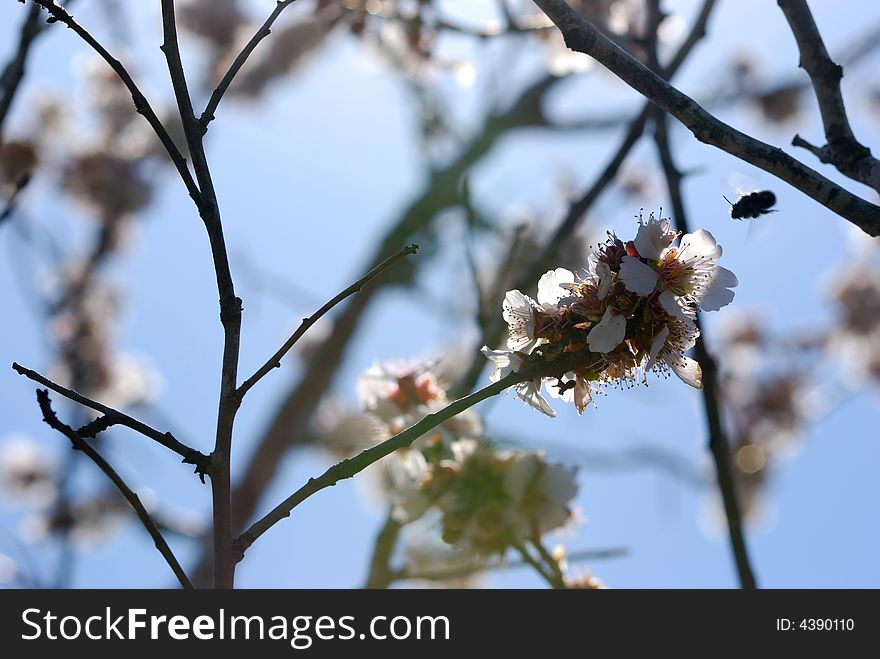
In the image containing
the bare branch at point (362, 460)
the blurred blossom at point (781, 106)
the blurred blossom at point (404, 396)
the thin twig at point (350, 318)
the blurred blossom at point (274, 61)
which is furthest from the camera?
the blurred blossom at point (274, 61)

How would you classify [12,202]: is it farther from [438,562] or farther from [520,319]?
[438,562]

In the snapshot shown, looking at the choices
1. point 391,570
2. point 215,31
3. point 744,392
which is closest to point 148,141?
point 215,31

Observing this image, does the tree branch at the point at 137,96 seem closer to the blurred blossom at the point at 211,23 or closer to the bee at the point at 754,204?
the bee at the point at 754,204

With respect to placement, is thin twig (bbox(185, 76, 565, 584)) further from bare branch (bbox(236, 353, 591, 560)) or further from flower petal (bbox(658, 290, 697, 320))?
bare branch (bbox(236, 353, 591, 560))

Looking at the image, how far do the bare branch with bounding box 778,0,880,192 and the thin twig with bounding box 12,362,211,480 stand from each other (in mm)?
1020

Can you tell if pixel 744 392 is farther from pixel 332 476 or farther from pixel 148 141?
pixel 332 476

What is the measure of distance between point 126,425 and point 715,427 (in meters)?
1.46

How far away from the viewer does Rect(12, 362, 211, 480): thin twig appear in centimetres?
106

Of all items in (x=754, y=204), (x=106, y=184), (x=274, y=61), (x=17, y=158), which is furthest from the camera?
(x=274, y=61)

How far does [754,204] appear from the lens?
1.42m

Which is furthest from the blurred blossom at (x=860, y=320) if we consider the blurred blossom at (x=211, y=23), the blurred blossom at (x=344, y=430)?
the blurred blossom at (x=211, y=23)

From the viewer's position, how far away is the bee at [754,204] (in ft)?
4.63

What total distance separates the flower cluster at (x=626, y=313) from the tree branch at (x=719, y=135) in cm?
17

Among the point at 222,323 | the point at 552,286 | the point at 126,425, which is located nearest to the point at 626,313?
the point at 552,286
